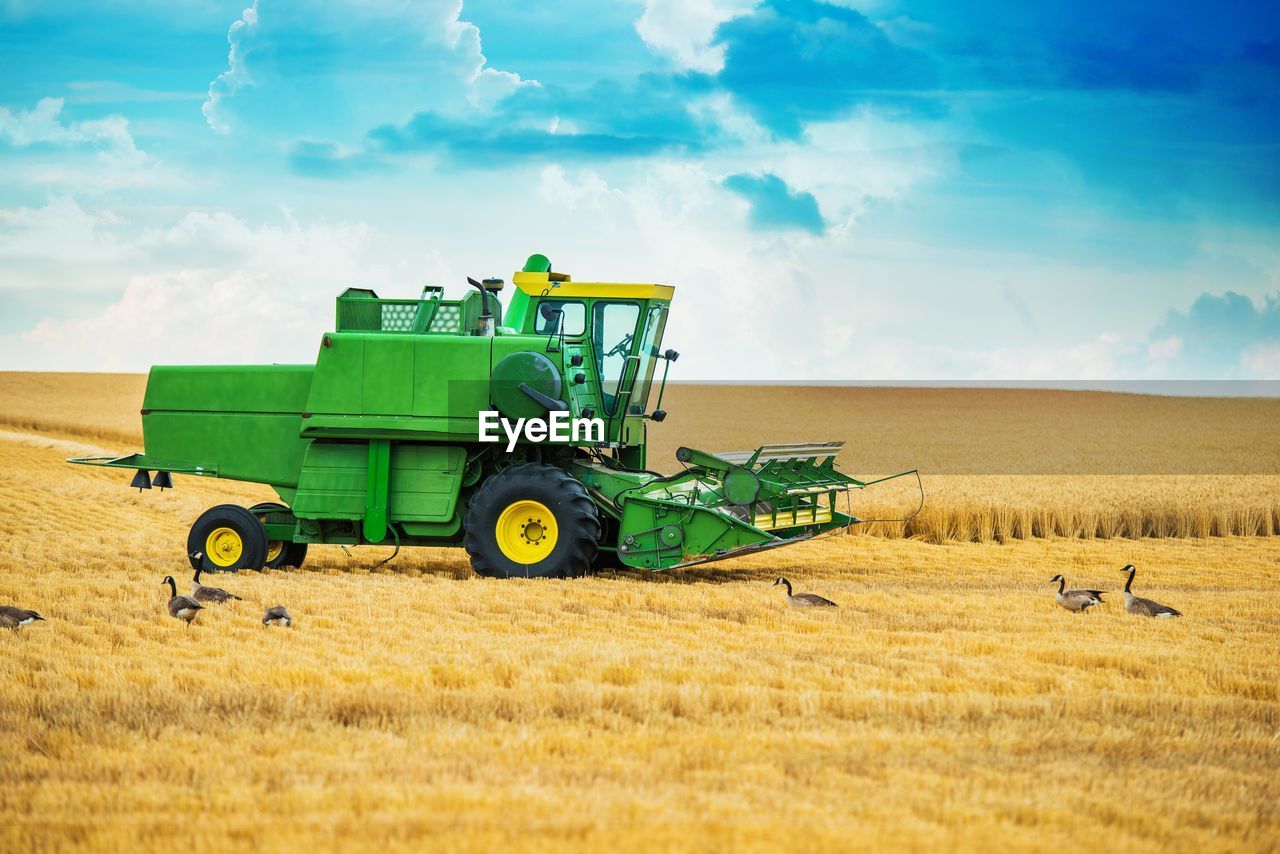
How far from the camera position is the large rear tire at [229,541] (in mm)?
14047

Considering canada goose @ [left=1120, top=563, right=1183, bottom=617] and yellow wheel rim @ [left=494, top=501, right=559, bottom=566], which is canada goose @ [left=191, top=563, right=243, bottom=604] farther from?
canada goose @ [left=1120, top=563, right=1183, bottom=617]

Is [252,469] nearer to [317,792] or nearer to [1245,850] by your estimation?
[317,792]

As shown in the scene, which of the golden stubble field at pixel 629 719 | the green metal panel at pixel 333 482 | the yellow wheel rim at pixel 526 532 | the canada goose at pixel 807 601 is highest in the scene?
the green metal panel at pixel 333 482

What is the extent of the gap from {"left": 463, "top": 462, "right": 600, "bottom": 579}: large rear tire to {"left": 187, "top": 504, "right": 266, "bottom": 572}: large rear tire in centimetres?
229

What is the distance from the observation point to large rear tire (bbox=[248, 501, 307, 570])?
1455cm

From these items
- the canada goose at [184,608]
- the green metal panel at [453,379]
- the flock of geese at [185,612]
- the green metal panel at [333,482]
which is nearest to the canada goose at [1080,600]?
the green metal panel at [453,379]

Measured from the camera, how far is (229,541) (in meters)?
14.2

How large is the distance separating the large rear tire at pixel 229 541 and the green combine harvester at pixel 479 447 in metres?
0.02

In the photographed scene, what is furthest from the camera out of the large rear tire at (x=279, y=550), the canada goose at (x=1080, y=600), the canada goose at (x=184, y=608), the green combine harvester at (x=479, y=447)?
the large rear tire at (x=279, y=550)

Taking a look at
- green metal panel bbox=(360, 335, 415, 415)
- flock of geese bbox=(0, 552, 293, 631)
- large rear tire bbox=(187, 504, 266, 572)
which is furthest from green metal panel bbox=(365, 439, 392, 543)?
A: flock of geese bbox=(0, 552, 293, 631)

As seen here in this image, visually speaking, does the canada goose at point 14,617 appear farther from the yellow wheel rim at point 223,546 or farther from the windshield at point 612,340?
the windshield at point 612,340

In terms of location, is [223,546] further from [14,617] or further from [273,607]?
[14,617]

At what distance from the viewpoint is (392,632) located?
10.0 metres

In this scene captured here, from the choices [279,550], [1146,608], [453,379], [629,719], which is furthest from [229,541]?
[1146,608]
